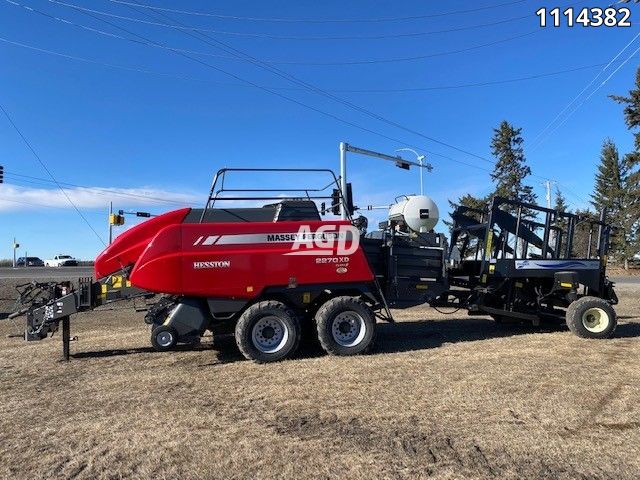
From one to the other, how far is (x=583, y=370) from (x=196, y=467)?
16.4 feet

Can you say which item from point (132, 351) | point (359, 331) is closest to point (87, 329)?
point (132, 351)

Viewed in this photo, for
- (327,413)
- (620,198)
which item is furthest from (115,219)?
(620,198)

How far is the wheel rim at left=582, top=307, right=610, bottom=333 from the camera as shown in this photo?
932 cm

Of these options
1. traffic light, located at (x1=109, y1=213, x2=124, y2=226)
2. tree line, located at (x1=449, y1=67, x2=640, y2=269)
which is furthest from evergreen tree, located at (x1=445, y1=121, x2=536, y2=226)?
traffic light, located at (x1=109, y1=213, x2=124, y2=226)

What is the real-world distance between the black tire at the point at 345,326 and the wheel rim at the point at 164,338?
2075mm

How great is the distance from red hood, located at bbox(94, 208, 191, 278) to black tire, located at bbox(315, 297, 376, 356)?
8.22 feet

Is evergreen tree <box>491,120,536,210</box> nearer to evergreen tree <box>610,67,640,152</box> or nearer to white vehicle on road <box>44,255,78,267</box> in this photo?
evergreen tree <box>610,67,640,152</box>

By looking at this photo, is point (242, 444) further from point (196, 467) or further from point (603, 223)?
point (603, 223)

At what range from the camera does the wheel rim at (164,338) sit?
752cm

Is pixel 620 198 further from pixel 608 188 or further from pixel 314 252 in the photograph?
pixel 314 252

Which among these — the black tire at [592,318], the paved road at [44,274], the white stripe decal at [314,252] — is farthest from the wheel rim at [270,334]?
the paved road at [44,274]

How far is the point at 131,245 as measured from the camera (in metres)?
7.86

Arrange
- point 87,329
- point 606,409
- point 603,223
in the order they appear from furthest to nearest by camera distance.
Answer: point 87,329 < point 603,223 < point 606,409

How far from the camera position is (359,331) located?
8.01m
